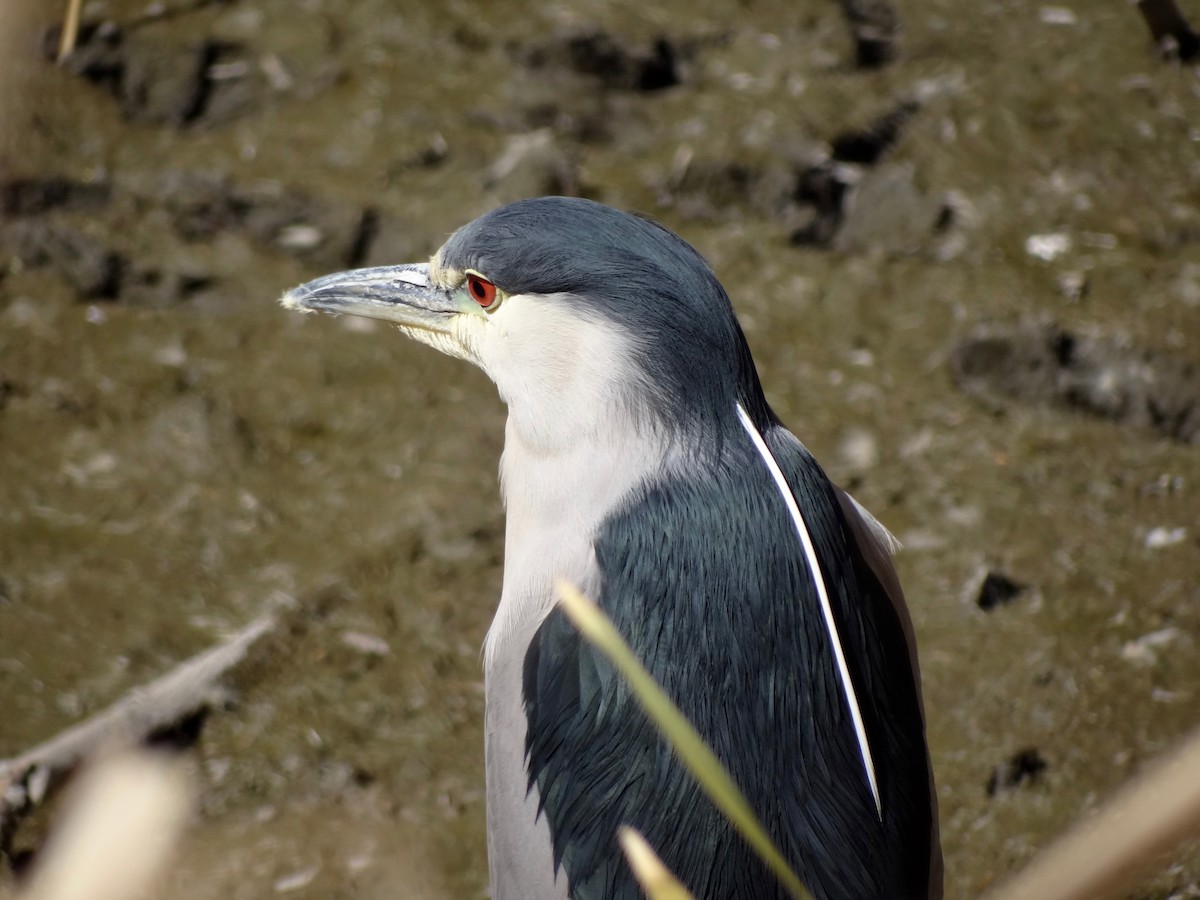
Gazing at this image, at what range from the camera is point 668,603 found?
147 centimetres

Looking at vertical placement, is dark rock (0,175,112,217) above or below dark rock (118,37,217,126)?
below

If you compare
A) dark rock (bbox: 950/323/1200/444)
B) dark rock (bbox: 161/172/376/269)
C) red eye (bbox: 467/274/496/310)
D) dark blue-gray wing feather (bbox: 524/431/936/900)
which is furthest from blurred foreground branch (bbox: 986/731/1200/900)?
dark rock (bbox: 161/172/376/269)

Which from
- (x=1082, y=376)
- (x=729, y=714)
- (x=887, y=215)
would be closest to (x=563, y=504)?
(x=729, y=714)

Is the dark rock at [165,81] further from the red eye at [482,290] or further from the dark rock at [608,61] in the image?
the red eye at [482,290]

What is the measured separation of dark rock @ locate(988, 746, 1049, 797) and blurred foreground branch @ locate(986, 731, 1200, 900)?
186 cm

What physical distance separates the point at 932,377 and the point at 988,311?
266 mm

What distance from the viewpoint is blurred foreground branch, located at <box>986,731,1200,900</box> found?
0.35m

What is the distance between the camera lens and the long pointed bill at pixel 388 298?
1.94 meters

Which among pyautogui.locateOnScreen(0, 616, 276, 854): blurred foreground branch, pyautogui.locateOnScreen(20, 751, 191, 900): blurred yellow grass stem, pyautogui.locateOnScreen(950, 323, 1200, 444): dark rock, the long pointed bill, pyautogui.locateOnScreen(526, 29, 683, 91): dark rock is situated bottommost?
pyautogui.locateOnScreen(0, 616, 276, 854): blurred foreground branch

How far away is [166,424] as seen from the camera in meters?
2.91

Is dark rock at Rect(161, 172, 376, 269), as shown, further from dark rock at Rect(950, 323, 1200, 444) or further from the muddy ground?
dark rock at Rect(950, 323, 1200, 444)

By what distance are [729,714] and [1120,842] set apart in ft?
3.52

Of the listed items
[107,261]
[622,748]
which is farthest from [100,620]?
[622,748]

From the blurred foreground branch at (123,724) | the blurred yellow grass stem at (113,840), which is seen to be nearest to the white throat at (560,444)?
the blurred foreground branch at (123,724)
